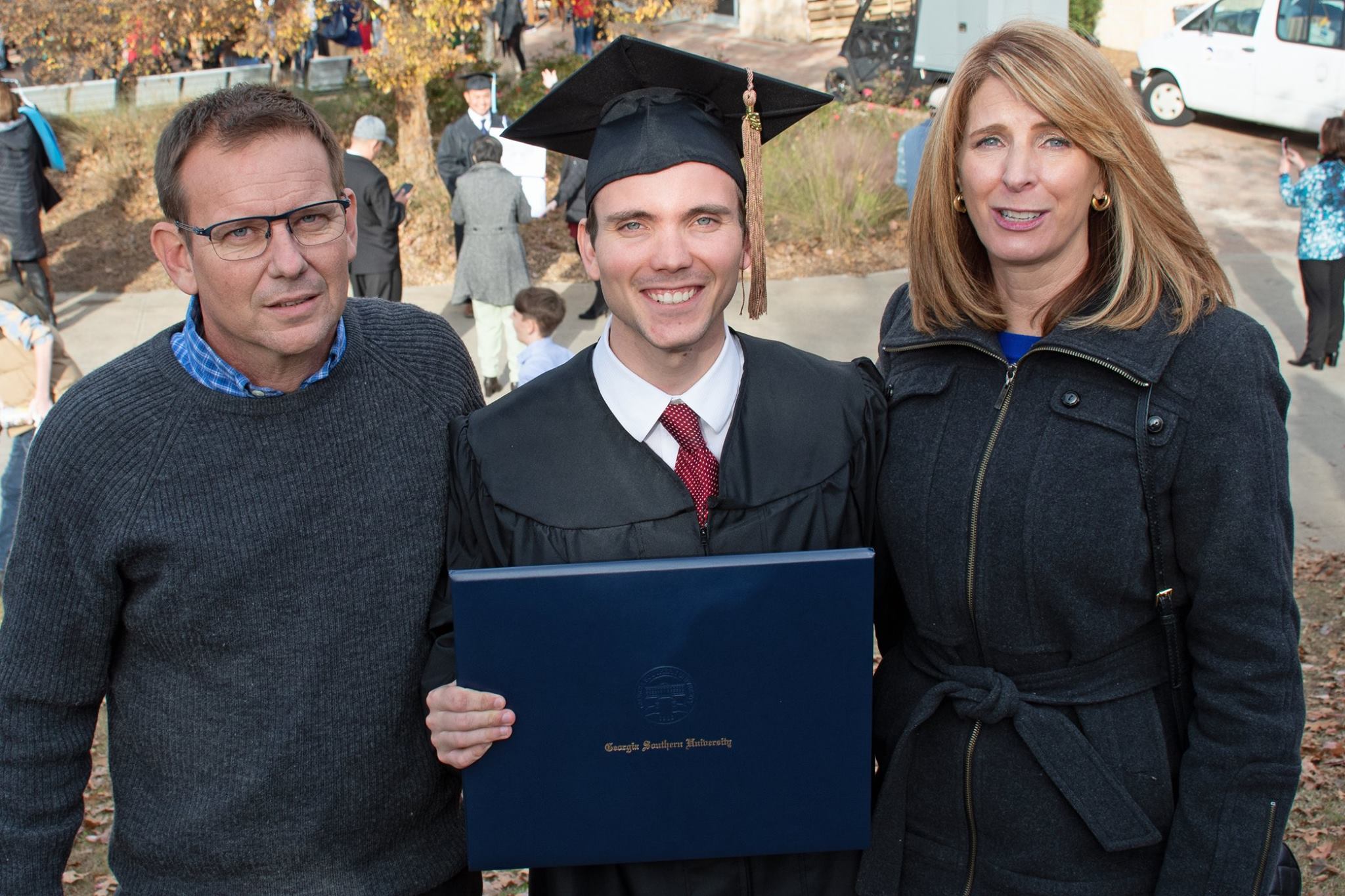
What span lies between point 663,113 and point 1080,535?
42.9 inches

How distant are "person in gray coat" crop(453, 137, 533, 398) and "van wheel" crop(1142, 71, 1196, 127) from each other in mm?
9728

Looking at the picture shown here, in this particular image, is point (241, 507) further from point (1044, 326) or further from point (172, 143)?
point (1044, 326)

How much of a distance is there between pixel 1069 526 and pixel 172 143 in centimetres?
168

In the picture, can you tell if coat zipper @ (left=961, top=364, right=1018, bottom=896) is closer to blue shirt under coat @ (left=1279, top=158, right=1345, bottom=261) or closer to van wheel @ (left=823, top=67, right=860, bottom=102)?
blue shirt under coat @ (left=1279, top=158, right=1345, bottom=261)

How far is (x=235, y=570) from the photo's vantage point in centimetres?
213

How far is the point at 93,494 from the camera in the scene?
2082 mm

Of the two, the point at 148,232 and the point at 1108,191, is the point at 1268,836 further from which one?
the point at 148,232

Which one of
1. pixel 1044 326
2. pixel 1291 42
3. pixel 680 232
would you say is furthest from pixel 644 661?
pixel 1291 42

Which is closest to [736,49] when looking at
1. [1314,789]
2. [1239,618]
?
[1314,789]

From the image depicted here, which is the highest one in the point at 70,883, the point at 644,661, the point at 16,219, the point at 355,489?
the point at 355,489

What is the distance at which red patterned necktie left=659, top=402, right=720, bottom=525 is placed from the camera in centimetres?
225

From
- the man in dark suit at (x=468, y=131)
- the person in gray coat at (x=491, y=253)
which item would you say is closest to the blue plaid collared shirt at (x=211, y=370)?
the person in gray coat at (x=491, y=253)

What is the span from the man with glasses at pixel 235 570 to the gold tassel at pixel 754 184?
738 millimetres

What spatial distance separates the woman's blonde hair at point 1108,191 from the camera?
7.00 feet
